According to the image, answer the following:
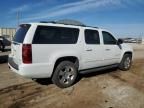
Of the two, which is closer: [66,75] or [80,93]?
[80,93]

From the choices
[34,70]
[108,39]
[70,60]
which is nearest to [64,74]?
[70,60]

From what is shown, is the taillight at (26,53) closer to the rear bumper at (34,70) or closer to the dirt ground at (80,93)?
the rear bumper at (34,70)

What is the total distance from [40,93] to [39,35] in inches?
67.1

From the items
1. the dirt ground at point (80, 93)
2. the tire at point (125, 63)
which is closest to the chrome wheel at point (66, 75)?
the dirt ground at point (80, 93)

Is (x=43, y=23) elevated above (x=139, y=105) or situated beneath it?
elevated above

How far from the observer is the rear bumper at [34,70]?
6380 mm

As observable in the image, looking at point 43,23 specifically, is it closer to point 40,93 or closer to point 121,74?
point 40,93

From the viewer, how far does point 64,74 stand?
7.30 m

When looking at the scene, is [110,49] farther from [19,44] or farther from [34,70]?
[19,44]

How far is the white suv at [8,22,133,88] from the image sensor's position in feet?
21.1

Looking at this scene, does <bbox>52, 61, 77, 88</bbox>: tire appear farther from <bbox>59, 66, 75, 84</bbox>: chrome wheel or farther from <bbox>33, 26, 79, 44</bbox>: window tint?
<bbox>33, 26, 79, 44</bbox>: window tint

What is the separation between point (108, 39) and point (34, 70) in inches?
150

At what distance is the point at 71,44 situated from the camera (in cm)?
743

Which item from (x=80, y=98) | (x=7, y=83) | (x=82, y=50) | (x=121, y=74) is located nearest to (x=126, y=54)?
(x=121, y=74)
